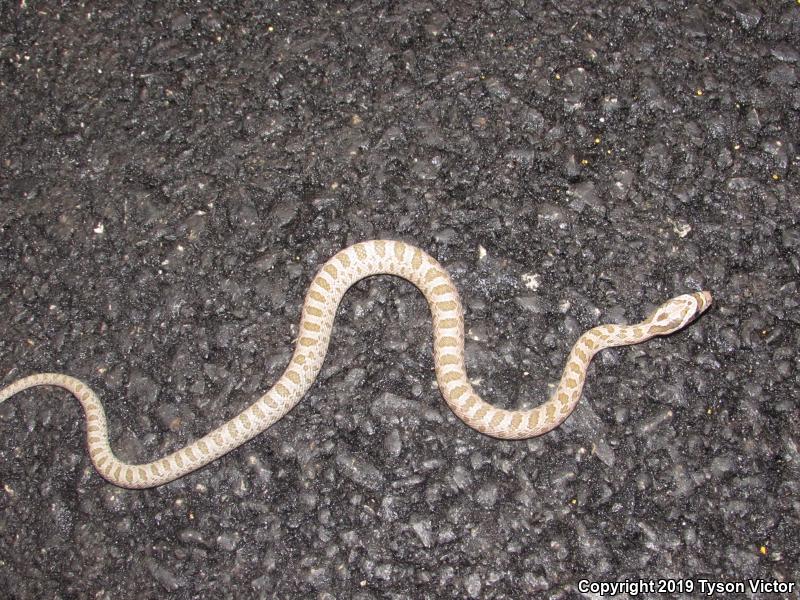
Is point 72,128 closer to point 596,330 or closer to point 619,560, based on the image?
point 596,330

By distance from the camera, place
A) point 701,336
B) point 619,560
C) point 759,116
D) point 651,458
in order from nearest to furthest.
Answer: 1. point 619,560
2. point 651,458
3. point 701,336
4. point 759,116

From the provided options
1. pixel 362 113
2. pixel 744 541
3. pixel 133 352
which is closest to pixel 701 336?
pixel 744 541
